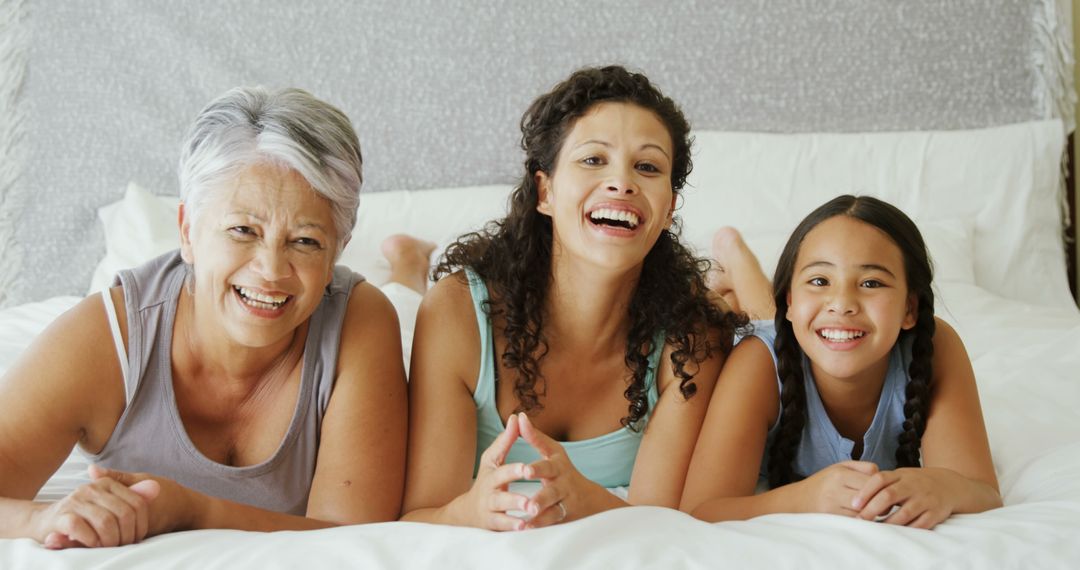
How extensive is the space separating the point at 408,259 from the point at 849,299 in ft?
3.99

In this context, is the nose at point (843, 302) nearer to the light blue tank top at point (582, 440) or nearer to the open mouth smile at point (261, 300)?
the light blue tank top at point (582, 440)

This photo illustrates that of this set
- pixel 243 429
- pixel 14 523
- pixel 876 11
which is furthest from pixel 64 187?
pixel 876 11

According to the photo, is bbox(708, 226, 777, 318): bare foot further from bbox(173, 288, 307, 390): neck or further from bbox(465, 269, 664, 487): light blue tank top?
bbox(173, 288, 307, 390): neck

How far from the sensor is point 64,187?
9.41 feet

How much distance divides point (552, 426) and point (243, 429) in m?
0.45

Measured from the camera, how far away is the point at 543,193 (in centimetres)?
155

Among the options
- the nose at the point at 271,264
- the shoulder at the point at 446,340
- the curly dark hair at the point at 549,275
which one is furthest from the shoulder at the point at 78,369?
the curly dark hair at the point at 549,275

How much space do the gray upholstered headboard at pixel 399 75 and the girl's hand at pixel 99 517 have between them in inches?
74.5

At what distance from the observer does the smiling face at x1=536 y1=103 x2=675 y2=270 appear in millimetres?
1387

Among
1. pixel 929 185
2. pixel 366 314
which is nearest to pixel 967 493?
pixel 366 314

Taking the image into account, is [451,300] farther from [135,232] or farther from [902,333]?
[135,232]

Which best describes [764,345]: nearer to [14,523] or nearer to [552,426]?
[552,426]

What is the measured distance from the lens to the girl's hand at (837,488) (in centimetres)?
117

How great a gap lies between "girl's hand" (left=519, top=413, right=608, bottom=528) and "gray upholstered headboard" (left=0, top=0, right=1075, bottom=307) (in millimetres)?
1774
